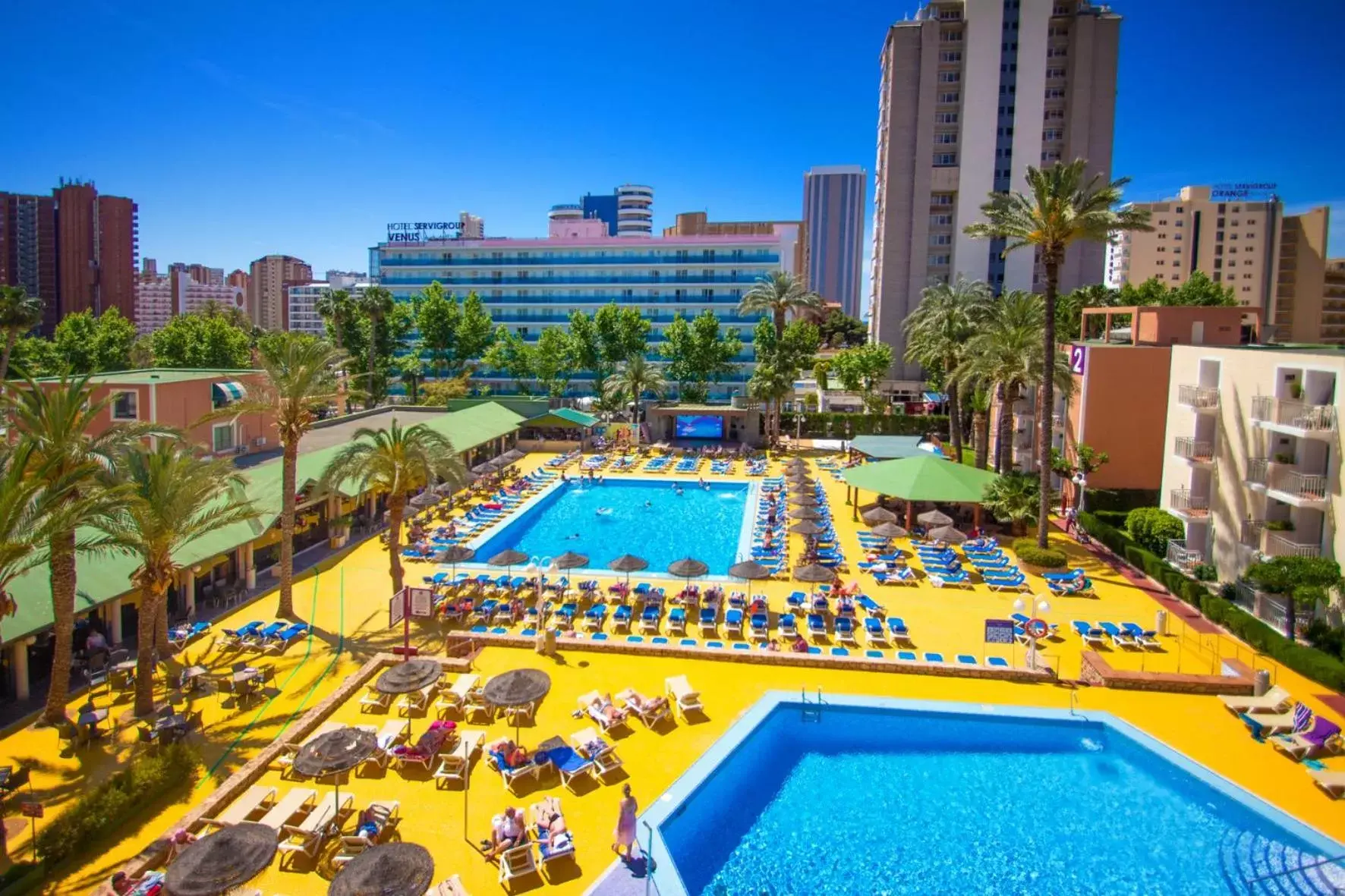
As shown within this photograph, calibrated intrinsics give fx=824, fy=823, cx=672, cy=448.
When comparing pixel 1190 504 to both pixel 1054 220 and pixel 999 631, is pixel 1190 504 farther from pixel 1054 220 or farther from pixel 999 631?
pixel 999 631

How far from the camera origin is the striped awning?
33.6m

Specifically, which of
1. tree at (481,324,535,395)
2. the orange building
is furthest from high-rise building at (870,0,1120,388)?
the orange building

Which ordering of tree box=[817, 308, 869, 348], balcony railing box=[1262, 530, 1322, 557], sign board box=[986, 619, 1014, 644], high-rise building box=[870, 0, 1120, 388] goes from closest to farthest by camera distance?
sign board box=[986, 619, 1014, 644] < balcony railing box=[1262, 530, 1322, 557] < high-rise building box=[870, 0, 1120, 388] < tree box=[817, 308, 869, 348]

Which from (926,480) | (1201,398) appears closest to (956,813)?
(926,480)

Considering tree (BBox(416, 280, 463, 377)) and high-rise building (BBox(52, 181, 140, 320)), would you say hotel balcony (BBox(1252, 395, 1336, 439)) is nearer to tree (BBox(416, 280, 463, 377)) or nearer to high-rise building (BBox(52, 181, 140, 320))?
tree (BBox(416, 280, 463, 377))

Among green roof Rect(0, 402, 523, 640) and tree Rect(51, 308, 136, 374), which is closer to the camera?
green roof Rect(0, 402, 523, 640)

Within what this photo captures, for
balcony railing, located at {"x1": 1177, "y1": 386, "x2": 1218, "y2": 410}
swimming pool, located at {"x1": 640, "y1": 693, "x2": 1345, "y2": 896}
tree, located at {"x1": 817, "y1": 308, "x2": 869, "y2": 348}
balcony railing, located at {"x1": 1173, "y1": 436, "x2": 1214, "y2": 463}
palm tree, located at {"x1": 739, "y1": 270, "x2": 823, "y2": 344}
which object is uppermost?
tree, located at {"x1": 817, "y1": 308, "x2": 869, "y2": 348}

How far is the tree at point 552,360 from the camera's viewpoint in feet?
210

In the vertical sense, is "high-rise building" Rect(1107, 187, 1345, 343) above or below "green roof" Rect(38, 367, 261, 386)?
above

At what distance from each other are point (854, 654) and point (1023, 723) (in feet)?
14.1

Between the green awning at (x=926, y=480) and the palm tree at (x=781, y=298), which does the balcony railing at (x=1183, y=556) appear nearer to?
the green awning at (x=926, y=480)

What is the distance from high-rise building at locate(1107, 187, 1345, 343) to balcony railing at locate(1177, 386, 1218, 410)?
87640 millimetres

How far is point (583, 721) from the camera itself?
1731 centimetres

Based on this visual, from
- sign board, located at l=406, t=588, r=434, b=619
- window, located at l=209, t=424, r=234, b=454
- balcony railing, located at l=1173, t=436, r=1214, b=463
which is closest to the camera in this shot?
sign board, located at l=406, t=588, r=434, b=619
